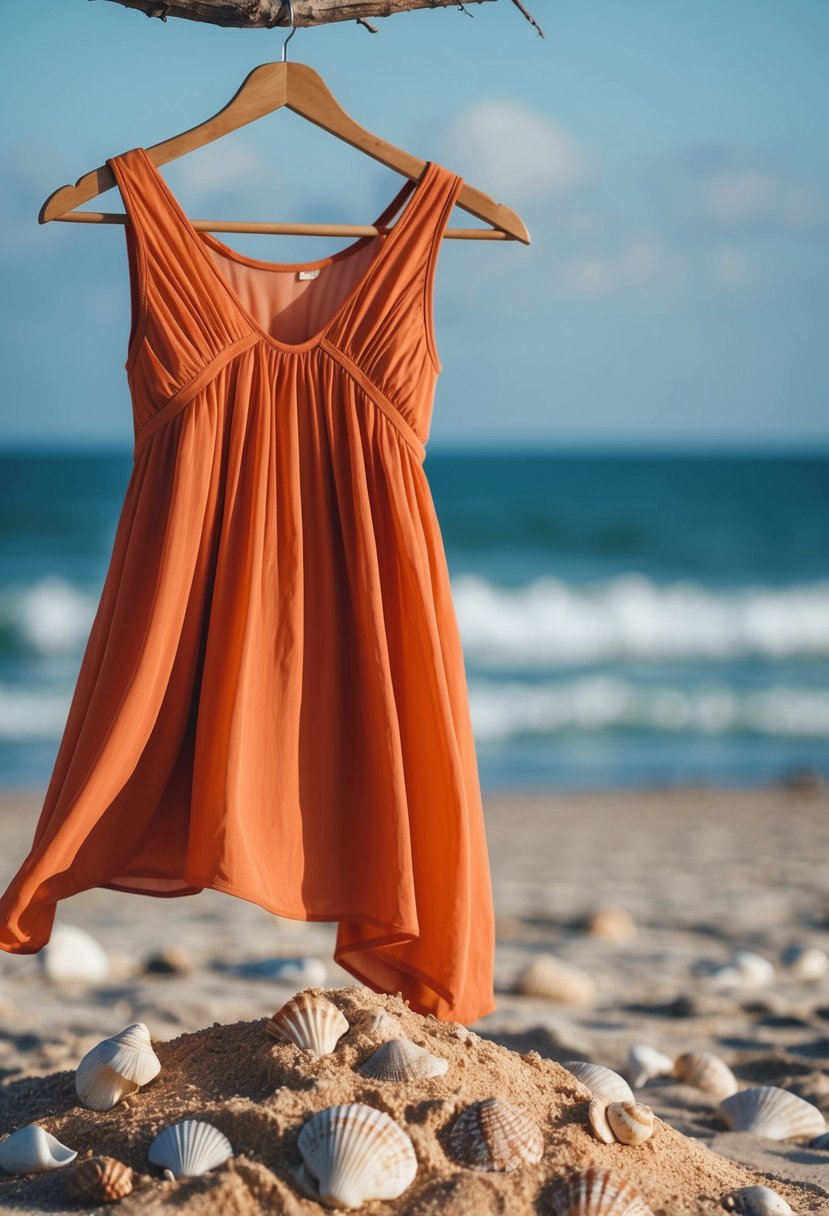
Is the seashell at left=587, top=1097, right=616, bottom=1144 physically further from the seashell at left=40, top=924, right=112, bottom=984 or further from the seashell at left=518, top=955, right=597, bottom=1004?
the seashell at left=40, top=924, right=112, bottom=984

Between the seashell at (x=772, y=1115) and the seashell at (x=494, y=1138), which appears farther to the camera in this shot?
the seashell at (x=772, y=1115)

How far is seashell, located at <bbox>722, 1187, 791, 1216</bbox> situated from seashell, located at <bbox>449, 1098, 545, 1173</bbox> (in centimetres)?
38

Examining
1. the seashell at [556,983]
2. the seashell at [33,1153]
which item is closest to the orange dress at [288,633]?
the seashell at [33,1153]

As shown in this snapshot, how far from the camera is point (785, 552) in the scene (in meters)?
22.4

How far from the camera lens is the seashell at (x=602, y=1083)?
97.2 inches

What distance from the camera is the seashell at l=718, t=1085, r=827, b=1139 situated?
2.87 meters

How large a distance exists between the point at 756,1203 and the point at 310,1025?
0.84 meters

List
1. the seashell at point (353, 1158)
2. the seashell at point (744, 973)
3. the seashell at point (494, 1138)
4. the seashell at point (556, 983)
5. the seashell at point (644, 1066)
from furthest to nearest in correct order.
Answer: the seashell at point (744, 973), the seashell at point (556, 983), the seashell at point (644, 1066), the seashell at point (494, 1138), the seashell at point (353, 1158)

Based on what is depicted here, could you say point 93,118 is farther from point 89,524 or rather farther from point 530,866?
point 89,524

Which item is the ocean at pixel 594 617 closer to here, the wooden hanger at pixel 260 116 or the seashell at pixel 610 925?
the seashell at pixel 610 925

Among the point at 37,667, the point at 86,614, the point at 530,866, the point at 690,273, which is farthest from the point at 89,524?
the point at 530,866

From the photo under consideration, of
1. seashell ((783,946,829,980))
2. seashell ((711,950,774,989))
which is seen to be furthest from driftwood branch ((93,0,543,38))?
seashell ((783,946,829,980))

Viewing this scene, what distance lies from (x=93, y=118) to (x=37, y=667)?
19.6 ft

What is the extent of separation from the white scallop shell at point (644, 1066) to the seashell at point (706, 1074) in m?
0.06
